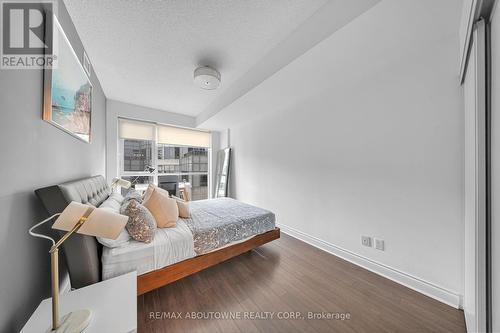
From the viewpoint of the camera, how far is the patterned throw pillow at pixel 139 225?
5.11 ft

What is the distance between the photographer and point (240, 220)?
224cm

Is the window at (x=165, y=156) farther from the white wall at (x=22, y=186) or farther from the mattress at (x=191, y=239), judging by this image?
the white wall at (x=22, y=186)

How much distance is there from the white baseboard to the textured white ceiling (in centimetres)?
269

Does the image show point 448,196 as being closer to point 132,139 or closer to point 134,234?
point 134,234

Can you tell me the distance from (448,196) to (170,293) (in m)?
2.75

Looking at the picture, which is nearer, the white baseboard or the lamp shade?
the lamp shade

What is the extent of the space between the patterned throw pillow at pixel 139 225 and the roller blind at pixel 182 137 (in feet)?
10.1

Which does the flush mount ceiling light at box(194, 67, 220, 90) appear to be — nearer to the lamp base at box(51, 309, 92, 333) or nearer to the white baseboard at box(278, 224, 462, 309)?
the lamp base at box(51, 309, 92, 333)

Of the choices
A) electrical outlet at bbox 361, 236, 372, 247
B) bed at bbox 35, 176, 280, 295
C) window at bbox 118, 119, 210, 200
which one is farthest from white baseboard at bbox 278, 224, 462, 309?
window at bbox 118, 119, 210, 200

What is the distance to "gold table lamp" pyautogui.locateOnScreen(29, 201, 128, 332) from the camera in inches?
30.7

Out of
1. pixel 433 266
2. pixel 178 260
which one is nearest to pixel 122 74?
pixel 178 260

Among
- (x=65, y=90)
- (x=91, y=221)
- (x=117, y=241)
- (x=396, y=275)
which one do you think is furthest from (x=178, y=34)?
(x=396, y=275)

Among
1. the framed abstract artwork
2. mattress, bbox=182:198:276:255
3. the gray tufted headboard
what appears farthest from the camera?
mattress, bbox=182:198:276:255

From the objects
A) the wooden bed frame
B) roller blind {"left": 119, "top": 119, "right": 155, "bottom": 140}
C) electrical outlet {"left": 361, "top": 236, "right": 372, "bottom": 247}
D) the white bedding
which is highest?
roller blind {"left": 119, "top": 119, "right": 155, "bottom": 140}
